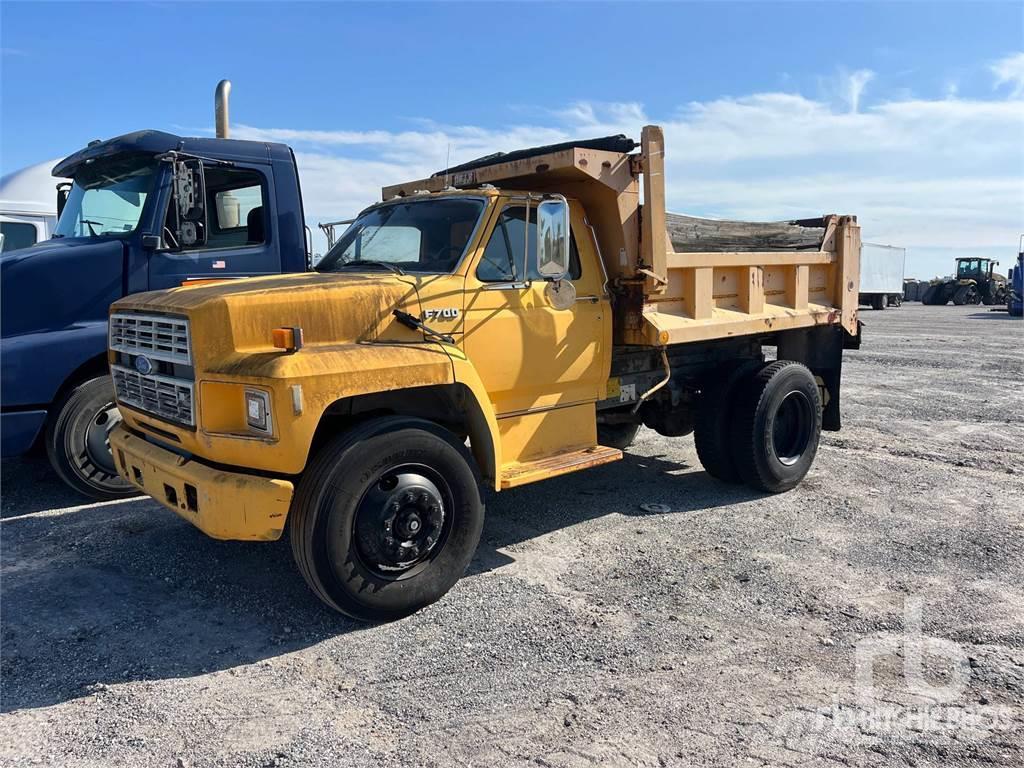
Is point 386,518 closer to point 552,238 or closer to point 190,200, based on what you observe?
point 552,238

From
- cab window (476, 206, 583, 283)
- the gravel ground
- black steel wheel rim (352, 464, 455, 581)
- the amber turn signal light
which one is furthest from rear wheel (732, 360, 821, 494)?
the amber turn signal light

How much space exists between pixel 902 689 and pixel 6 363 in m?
5.99

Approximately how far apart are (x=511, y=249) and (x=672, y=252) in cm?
140

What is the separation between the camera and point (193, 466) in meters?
3.99

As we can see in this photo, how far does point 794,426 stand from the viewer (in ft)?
22.4

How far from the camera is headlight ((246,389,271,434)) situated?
3725 mm

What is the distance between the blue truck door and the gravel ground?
194cm

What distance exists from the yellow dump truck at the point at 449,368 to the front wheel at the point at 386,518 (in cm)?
1

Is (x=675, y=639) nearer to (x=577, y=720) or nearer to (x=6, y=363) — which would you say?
(x=577, y=720)

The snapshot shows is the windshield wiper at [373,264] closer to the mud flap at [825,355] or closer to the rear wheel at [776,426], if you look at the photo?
the rear wheel at [776,426]

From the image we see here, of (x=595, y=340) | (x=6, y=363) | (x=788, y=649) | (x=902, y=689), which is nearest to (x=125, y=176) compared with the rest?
(x=6, y=363)

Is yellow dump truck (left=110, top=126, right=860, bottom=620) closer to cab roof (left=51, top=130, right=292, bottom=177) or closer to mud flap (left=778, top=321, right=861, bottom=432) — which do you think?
mud flap (left=778, top=321, right=861, bottom=432)

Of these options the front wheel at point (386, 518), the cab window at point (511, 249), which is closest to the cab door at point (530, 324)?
the cab window at point (511, 249)

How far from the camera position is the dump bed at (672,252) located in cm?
538
